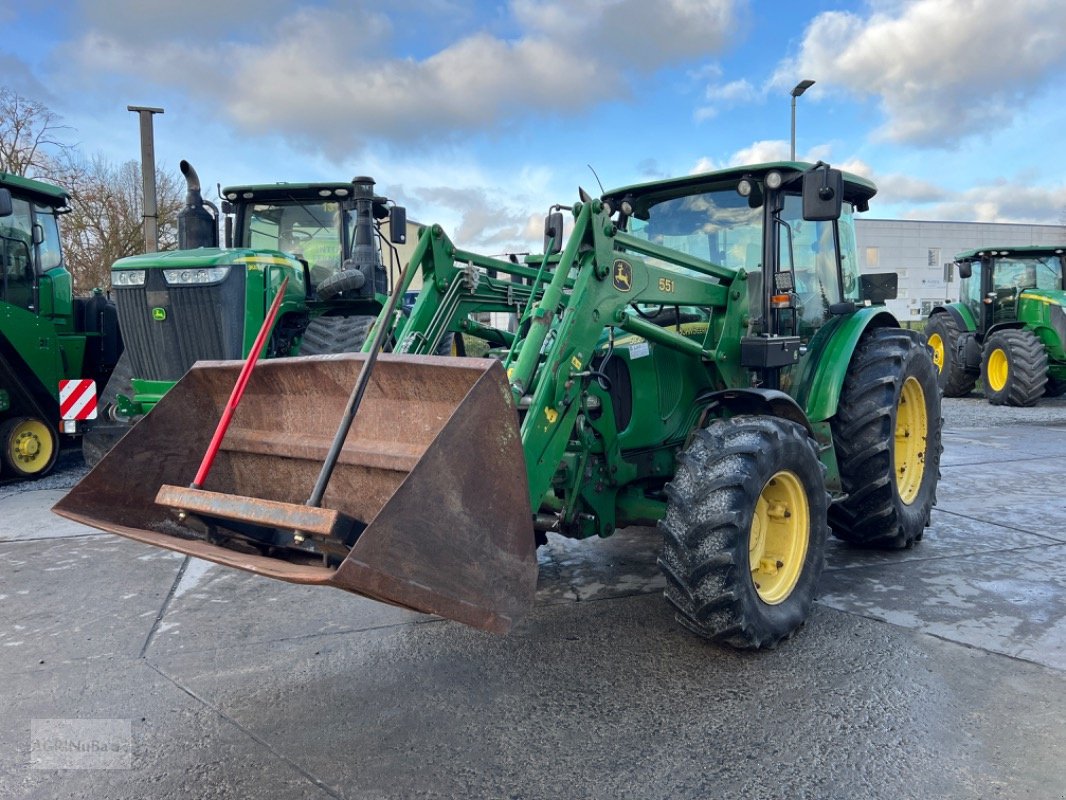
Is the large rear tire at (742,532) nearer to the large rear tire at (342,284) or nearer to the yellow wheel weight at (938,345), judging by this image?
the large rear tire at (342,284)

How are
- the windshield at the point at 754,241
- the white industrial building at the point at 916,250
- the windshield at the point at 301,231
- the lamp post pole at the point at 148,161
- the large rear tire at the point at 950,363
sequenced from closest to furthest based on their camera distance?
the windshield at the point at 754,241 → the windshield at the point at 301,231 → the lamp post pole at the point at 148,161 → the large rear tire at the point at 950,363 → the white industrial building at the point at 916,250

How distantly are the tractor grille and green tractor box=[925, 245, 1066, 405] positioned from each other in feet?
33.9

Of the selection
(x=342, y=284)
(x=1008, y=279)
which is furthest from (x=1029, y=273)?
(x=342, y=284)

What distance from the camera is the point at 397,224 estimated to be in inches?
321

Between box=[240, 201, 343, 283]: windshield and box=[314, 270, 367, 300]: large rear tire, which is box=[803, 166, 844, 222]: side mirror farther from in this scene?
box=[240, 201, 343, 283]: windshield

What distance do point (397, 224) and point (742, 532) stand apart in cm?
557

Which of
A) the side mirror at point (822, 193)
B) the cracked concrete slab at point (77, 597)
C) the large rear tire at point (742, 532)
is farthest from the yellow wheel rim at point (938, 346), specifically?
the cracked concrete slab at point (77, 597)

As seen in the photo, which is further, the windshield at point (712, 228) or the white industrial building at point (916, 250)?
the white industrial building at point (916, 250)

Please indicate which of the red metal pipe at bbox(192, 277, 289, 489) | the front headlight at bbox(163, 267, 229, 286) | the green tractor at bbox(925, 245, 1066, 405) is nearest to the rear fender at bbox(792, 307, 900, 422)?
the red metal pipe at bbox(192, 277, 289, 489)

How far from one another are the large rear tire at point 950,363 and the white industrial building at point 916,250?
24349 millimetres

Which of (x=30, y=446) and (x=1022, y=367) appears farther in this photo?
(x=1022, y=367)

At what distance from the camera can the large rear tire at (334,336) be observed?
738 centimetres

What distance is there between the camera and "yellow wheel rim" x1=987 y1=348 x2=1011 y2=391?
1479cm

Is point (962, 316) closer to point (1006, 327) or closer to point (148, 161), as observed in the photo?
point (1006, 327)
